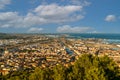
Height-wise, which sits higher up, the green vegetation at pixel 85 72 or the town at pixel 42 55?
the green vegetation at pixel 85 72

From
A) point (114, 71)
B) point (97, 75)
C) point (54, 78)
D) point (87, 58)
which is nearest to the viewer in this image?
point (97, 75)

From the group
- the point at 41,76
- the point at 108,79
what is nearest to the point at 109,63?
the point at 108,79

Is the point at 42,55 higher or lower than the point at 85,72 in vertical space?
lower

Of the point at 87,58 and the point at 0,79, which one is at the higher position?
the point at 87,58

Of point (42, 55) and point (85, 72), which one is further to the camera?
point (42, 55)

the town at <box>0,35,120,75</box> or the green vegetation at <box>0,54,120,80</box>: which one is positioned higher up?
the green vegetation at <box>0,54,120,80</box>

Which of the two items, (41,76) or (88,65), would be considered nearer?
(41,76)

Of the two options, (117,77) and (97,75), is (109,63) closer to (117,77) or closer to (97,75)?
(117,77)

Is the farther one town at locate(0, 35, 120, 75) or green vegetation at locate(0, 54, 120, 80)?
town at locate(0, 35, 120, 75)

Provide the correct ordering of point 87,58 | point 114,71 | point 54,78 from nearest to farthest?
point 54,78 → point 114,71 → point 87,58

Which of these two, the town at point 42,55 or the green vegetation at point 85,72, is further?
the town at point 42,55
